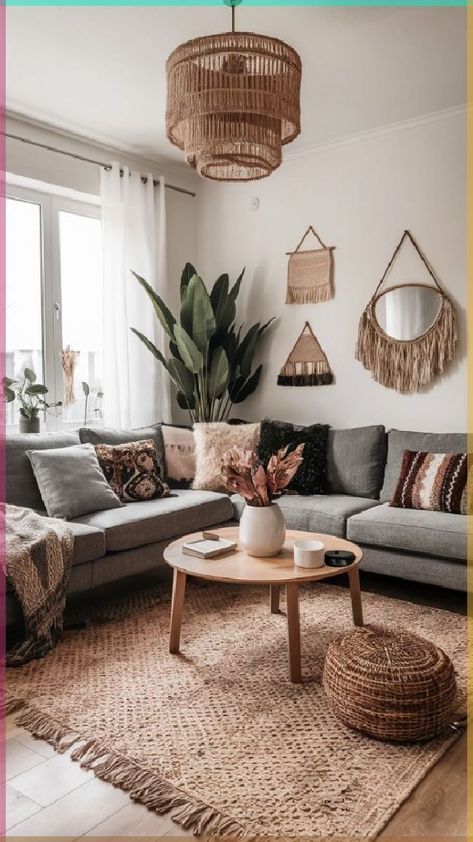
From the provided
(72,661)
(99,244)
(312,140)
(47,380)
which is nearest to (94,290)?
(99,244)

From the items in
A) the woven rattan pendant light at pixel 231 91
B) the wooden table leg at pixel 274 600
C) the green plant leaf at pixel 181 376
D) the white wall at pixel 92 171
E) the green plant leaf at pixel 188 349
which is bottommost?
the wooden table leg at pixel 274 600

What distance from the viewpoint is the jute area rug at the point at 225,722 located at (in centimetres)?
167

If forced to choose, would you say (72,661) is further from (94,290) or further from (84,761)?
(94,290)

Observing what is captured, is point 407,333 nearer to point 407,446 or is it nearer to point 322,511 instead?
point 407,446

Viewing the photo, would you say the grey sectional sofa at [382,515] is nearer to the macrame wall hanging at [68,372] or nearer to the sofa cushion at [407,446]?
the sofa cushion at [407,446]

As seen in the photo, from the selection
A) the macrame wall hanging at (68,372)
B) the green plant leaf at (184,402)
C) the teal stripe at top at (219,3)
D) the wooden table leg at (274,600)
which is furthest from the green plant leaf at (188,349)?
the teal stripe at top at (219,3)

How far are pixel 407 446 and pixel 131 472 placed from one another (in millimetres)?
1608

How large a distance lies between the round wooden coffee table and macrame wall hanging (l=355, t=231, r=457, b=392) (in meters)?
1.51

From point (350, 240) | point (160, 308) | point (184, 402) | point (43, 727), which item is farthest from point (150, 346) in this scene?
point (43, 727)

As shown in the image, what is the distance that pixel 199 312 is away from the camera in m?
4.22

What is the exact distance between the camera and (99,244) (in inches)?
177

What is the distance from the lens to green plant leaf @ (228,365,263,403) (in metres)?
4.63

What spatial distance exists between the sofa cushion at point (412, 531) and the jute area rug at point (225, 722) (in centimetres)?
32

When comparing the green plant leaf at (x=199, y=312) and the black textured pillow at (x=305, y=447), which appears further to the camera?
the green plant leaf at (x=199, y=312)
